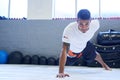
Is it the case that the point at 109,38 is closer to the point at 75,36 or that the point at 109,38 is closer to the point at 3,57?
the point at 75,36

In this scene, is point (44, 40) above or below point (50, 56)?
above

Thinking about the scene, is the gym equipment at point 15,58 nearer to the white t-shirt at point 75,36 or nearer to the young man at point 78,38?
the young man at point 78,38

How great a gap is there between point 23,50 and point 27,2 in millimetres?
1411

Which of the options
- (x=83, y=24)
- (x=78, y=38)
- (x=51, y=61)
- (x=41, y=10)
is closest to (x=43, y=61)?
(x=51, y=61)

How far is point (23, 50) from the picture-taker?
18.9 feet

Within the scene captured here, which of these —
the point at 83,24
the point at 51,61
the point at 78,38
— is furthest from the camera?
the point at 51,61

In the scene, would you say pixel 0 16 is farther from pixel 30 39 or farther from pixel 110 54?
pixel 110 54

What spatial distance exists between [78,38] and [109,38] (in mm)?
2125

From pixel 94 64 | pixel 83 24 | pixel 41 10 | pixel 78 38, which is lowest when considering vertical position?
pixel 94 64

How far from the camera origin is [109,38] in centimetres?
494

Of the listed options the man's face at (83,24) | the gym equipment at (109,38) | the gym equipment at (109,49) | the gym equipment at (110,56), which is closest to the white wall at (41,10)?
the gym equipment at (109,38)

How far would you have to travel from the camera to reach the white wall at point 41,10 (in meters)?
5.90

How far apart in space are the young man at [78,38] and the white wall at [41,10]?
2531mm

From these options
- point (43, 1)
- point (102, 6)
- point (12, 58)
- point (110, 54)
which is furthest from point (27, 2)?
point (110, 54)
